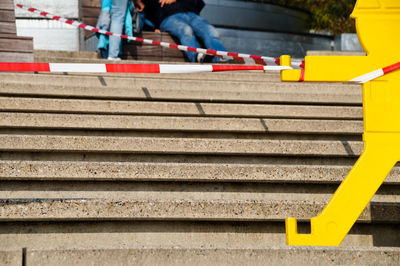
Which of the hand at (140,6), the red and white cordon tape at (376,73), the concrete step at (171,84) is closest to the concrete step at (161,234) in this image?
the red and white cordon tape at (376,73)

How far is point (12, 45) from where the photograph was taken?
200 inches

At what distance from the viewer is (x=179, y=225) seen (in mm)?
2805

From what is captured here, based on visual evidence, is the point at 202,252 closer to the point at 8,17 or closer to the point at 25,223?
the point at 25,223

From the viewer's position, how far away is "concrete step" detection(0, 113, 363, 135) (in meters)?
3.65

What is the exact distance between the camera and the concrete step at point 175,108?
3.89 meters

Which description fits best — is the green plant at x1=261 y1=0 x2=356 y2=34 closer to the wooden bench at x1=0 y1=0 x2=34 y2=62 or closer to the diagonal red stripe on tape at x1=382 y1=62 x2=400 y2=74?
the wooden bench at x1=0 y1=0 x2=34 y2=62

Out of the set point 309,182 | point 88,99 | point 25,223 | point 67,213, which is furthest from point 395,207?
point 88,99

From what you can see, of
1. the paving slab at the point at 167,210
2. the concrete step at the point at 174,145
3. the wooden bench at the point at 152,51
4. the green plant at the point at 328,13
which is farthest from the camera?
the green plant at the point at 328,13

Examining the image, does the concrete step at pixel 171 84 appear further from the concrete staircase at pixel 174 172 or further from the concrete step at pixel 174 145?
the concrete step at pixel 174 145

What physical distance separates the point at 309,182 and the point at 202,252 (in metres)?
1.21

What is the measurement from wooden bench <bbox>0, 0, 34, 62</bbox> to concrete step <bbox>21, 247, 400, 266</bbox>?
3401 mm

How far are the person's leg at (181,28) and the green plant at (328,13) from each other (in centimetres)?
419

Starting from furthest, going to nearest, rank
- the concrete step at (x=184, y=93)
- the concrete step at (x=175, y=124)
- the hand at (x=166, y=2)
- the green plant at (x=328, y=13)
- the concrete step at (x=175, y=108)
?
the green plant at (x=328, y=13) → the hand at (x=166, y=2) → the concrete step at (x=184, y=93) → the concrete step at (x=175, y=108) → the concrete step at (x=175, y=124)

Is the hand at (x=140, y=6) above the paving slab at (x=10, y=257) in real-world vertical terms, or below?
above
